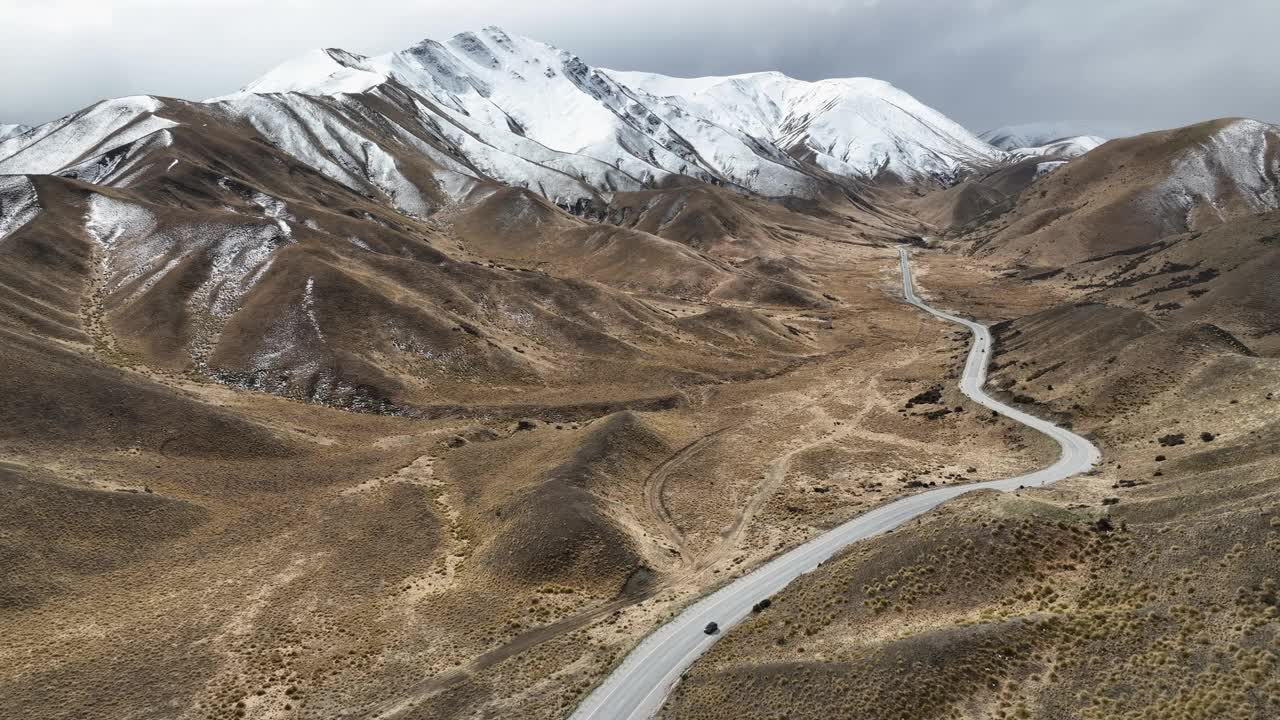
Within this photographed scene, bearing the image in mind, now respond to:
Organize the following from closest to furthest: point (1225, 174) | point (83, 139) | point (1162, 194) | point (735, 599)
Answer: point (735, 599), point (1162, 194), point (1225, 174), point (83, 139)

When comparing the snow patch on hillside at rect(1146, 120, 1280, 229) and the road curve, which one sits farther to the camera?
the snow patch on hillside at rect(1146, 120, 1280, 229)

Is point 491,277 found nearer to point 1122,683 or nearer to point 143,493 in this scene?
point 143,493

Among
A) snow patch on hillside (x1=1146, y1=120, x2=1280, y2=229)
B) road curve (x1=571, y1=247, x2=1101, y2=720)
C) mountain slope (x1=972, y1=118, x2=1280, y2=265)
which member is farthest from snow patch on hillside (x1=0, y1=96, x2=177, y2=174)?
snow patch on hillside (x1=1146, y1=120, x2=1280, y2=229)

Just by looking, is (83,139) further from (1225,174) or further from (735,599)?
(1225,174)

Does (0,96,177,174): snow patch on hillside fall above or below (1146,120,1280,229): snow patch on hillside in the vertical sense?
below

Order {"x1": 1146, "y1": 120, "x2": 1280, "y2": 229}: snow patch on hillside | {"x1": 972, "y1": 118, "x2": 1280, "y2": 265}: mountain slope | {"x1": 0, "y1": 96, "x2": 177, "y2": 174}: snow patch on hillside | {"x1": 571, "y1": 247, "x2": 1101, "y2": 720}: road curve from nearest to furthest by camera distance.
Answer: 1. {"x1": 571, "y1": 247, "x2": 1101, "y2": 720}: road curve
2. {"x1": 972, "y1": 118, "x2": 1280, "y2": 265}: mountain slope
3. {"x1": 1146, "y1": 120, "x2": 1280, "y2": 229}: snow patch on hillside
4. {"x1": 0, "y1": 96, "x2": 177, "y2": 174}: snow patch on hillside

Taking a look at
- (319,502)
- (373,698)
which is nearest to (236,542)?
(319,502)

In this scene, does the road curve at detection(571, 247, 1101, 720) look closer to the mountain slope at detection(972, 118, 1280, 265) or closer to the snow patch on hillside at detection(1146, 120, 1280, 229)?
the mountain slope at detection(972, 118, 1280, 265)

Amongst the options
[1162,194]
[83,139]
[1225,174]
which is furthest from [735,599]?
[83,139]

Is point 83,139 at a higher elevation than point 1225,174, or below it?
below

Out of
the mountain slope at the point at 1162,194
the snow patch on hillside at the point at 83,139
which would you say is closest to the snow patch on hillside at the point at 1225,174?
the mountain slope at the point at 1162,194
